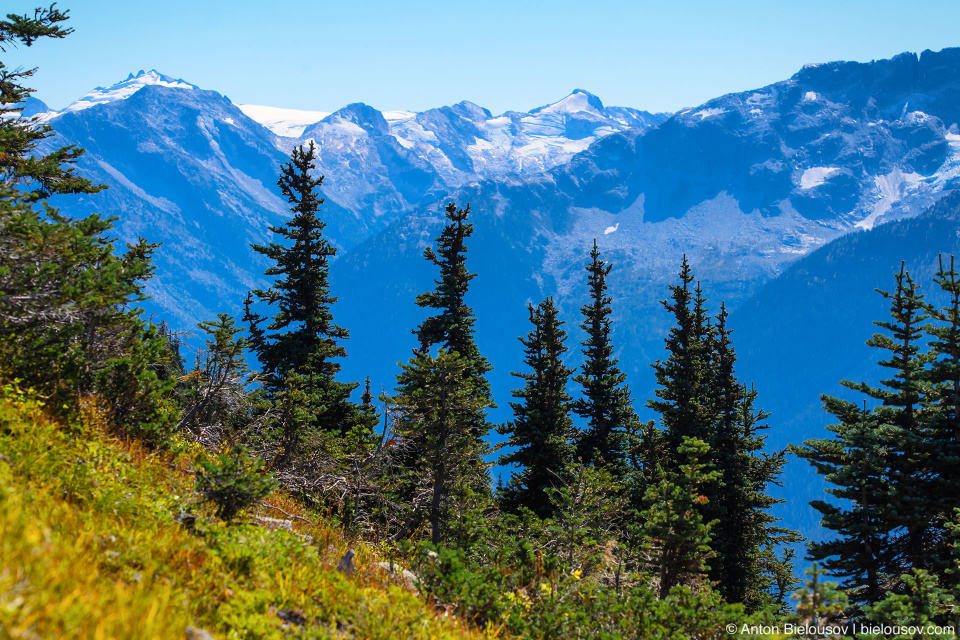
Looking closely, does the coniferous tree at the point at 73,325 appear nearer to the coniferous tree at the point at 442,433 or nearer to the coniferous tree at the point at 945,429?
the coniferous tree at the point at 442,433

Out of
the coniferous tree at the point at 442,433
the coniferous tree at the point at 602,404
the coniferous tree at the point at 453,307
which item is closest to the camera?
the coniferous tree at the point at 442,433

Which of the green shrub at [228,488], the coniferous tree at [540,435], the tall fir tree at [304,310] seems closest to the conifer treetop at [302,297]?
the tall fir tree at [304,310]

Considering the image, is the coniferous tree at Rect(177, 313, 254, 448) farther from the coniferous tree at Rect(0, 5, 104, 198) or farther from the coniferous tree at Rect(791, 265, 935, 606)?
the coniferous tree at Rect(791, 265, 935, 606)

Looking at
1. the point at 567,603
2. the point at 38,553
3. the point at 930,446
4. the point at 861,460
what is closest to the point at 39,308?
the point at 38,553

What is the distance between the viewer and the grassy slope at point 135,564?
3.74 m

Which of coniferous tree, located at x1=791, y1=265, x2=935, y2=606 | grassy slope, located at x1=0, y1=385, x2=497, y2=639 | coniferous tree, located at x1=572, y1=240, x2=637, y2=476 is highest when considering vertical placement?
coniferous tree, located at x1=572, y1=240, x2=637, y2=476

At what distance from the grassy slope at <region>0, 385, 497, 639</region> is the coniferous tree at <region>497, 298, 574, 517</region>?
64.0 ft

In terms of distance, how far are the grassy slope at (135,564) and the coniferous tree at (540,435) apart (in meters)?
19.5

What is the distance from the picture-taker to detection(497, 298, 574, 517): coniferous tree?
1050 inches

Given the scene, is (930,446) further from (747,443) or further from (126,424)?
(126,424)

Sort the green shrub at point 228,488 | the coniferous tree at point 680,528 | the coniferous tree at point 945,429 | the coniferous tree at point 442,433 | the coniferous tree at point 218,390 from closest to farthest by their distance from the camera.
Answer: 1. the green shrub at point 228,488
2. the coniferous tree at point 680,528
3. the coniferous tree at point 218,390
4. the coniferous tree at point 442,433
5. the coniferous tree at point 945,429

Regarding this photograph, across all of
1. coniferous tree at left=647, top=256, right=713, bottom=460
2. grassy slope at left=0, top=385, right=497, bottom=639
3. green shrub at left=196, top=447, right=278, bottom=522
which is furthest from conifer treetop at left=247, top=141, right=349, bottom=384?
green shrub at left=196, top=447, right=278, bottom=522

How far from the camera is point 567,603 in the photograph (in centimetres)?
752

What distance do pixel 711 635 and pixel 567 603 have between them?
6.54 ft
